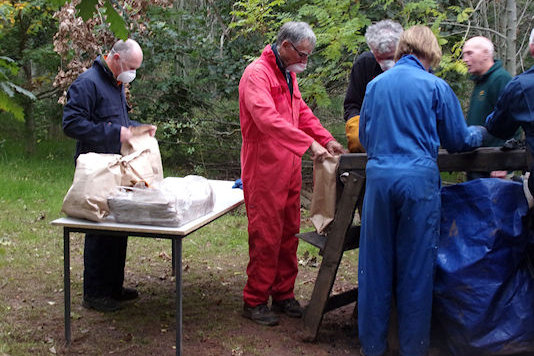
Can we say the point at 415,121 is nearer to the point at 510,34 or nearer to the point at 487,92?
the point at 487,92

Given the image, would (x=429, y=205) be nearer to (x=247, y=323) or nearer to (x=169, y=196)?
(x=169, y=196)

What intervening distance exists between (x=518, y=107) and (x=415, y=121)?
20.1 inches

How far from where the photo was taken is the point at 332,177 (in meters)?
3.70

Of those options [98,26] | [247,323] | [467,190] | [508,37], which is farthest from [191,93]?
[467,190]

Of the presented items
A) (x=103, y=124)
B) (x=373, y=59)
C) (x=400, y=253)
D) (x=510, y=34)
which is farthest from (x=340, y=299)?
(x=510, y=34)

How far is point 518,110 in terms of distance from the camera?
3023 millimetres

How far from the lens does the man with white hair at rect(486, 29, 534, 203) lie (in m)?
2.99

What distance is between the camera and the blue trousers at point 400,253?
10.2 feet

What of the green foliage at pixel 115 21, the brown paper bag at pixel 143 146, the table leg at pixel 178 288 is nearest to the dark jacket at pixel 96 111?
the brown paper bag at pixel 143 146

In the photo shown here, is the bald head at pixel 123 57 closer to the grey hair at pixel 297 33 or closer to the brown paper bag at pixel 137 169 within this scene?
the brown paper bag at pixel 137 169

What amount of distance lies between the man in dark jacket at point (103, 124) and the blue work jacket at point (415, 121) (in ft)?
5.58

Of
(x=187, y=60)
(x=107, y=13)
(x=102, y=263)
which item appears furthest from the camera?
(x=187, y=60)

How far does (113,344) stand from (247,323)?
3.12 ft

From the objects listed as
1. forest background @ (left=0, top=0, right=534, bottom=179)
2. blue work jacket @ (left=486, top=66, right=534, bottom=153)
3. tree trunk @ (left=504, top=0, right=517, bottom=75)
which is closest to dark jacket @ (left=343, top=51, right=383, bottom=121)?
blue work jacket @ (left=486, top=66, right=534, bottom=153)
